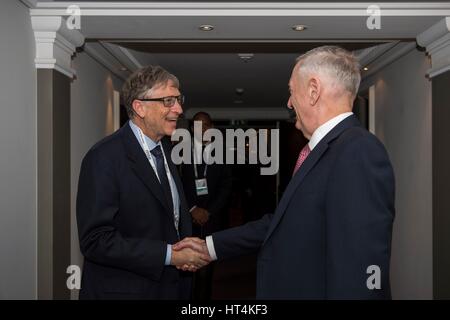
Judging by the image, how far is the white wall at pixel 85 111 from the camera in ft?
14.6

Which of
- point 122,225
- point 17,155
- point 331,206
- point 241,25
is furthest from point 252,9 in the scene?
point 331,206

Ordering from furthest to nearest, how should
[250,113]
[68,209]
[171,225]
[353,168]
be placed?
[250,113] < [68,209] < [171,225] < [353,168]

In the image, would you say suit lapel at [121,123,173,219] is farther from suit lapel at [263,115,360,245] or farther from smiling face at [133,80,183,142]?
suit lapel at [263,115,360,245]

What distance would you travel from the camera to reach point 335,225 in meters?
1.47

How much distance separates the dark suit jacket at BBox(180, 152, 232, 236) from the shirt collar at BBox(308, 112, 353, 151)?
3.08 meters

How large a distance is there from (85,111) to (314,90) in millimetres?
3631

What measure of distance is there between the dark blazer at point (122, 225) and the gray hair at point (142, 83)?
284 millimetres

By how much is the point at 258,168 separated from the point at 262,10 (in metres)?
9.80

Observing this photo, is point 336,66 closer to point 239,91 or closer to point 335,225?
point 335,225

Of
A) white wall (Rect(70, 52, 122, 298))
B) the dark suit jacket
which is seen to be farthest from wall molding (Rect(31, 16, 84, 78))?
the dark suit jacket

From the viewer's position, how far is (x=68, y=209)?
12.9ft

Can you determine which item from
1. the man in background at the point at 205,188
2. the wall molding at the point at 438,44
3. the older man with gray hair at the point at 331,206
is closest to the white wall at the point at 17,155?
the man in background at the point at 205,188
